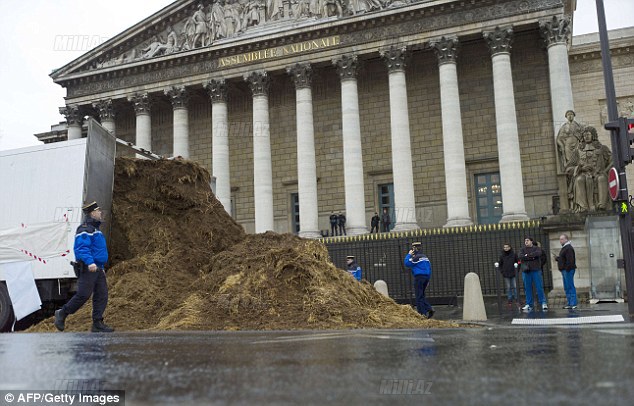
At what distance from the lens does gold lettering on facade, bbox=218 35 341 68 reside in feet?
92.6

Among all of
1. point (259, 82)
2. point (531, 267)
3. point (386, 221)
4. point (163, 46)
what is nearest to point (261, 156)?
point (259, 82)

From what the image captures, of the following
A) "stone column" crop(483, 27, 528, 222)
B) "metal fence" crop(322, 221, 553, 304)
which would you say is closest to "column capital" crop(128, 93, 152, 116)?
"metal fence" crop(322, 221, 553, 304)

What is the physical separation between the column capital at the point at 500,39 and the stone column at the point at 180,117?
15557 millimetres

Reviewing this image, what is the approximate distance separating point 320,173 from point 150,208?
19.7 metres

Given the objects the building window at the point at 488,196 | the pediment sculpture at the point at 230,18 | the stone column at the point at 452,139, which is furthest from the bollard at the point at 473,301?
the pediment sculpture at the point at 230,18

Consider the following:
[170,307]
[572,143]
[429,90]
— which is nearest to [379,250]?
[572,143]

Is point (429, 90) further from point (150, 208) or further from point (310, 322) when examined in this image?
point (310, 322)

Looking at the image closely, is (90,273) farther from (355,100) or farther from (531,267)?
(355,100)

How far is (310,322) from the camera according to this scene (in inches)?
328

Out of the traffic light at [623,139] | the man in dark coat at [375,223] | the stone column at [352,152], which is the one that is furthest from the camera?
the man in dark coat at [375,223]

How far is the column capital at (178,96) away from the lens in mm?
31094

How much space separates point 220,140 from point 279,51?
5.35 m

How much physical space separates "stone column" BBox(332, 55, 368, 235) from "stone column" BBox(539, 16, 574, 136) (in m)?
8.49

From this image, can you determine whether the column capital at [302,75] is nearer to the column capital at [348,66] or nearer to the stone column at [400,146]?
the column capital at [348,66]
